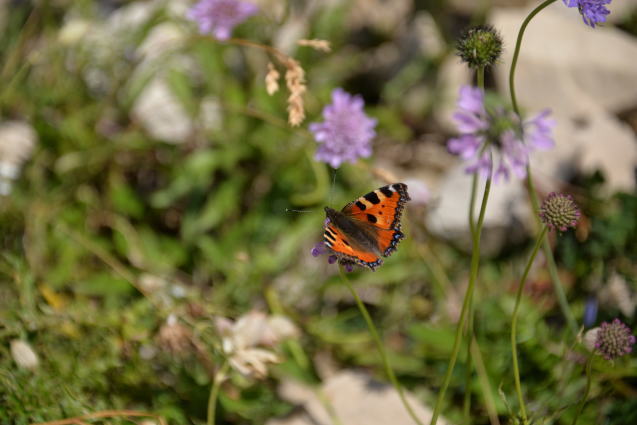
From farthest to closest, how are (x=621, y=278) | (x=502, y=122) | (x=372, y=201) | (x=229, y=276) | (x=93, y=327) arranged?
(x=229, y=276)
(x=621, y=278)
(x=93, y=327)
(x=502, y=122)
(x=372, y=201)

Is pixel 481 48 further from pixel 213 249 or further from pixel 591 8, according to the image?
pixel 213 249

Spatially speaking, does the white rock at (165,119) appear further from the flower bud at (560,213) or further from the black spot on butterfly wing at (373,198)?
the flower bud at (560,213)

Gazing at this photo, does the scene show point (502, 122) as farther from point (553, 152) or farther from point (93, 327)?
point (93, 327)

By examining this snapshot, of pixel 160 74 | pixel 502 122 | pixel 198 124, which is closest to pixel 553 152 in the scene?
pixel 502 122

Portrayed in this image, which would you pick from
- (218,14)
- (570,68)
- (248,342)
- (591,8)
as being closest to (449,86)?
(570,68)

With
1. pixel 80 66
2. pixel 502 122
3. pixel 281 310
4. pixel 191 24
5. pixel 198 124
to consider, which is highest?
pixel 502 122

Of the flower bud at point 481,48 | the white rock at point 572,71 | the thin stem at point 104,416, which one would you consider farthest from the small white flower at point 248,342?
the white rock at point 572,71

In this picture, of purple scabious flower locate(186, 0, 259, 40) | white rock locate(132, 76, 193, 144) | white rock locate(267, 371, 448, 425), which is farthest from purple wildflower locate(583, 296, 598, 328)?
white rock locate(132, 76, 193, 144)
